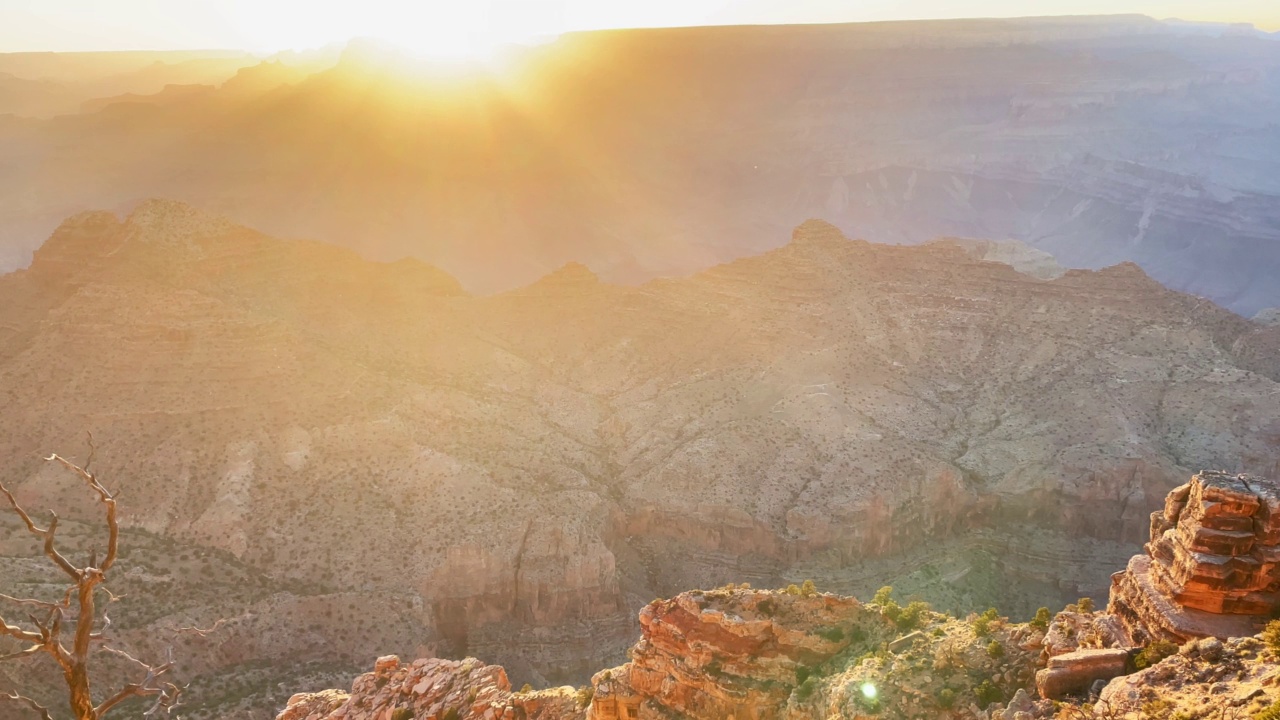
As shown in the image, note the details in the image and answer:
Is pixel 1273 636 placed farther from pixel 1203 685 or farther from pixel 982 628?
pixel 982 628

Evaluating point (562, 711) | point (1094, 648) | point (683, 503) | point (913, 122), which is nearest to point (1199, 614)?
point (1094, 648)

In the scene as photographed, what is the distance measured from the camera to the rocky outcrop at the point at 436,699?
31000 millimetres

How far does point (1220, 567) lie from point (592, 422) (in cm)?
4584

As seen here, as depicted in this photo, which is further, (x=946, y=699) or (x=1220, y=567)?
(x=946, y=699)

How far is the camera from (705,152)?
16025 cm

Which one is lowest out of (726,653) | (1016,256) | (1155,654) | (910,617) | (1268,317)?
(726,653)

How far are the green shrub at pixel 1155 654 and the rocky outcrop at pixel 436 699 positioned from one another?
17134 millimetres

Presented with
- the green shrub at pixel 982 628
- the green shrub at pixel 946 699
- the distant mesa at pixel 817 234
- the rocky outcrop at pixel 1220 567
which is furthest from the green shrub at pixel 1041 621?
the distant mesa at pixel 817 234

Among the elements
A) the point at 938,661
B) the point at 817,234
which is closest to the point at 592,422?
the point at 817,234

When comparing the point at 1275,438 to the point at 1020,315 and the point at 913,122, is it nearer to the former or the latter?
the point at 1020,315

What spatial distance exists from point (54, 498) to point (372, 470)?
54.3ft

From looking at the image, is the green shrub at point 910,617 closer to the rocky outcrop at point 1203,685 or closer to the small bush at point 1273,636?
the rocky outcrop at point 1203,685

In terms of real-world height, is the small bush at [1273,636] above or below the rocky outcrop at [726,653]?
above

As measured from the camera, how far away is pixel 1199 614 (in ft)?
74.1
